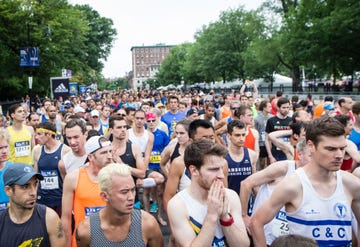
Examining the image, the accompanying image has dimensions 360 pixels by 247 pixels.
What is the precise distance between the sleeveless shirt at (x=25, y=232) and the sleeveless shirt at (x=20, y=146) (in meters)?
4.28

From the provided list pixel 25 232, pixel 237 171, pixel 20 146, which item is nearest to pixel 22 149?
pixel 20 146

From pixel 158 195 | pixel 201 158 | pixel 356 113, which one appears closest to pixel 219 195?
pixel 201 158

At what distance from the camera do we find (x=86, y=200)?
390cm

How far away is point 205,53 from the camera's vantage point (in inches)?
2621

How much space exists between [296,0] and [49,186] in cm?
4475

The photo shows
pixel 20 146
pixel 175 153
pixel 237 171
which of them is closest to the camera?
pixel 237 171

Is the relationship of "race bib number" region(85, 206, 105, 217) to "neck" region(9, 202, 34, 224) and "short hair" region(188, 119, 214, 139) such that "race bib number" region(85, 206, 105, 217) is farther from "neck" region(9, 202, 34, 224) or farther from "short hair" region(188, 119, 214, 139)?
"short hair" region(188, 119, 214, 139)

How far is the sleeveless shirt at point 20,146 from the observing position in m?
7.25

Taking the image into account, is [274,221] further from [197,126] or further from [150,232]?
[197,126]

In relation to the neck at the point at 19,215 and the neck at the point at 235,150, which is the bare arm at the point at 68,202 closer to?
the neck at the point at 19,215

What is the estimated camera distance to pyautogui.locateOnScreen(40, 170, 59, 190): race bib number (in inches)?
216

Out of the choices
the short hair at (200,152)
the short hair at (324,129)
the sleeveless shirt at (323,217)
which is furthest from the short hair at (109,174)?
the short hair at (324,129)

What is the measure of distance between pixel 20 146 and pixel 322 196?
584cm

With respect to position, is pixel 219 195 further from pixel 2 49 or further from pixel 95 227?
pixel 2 49
